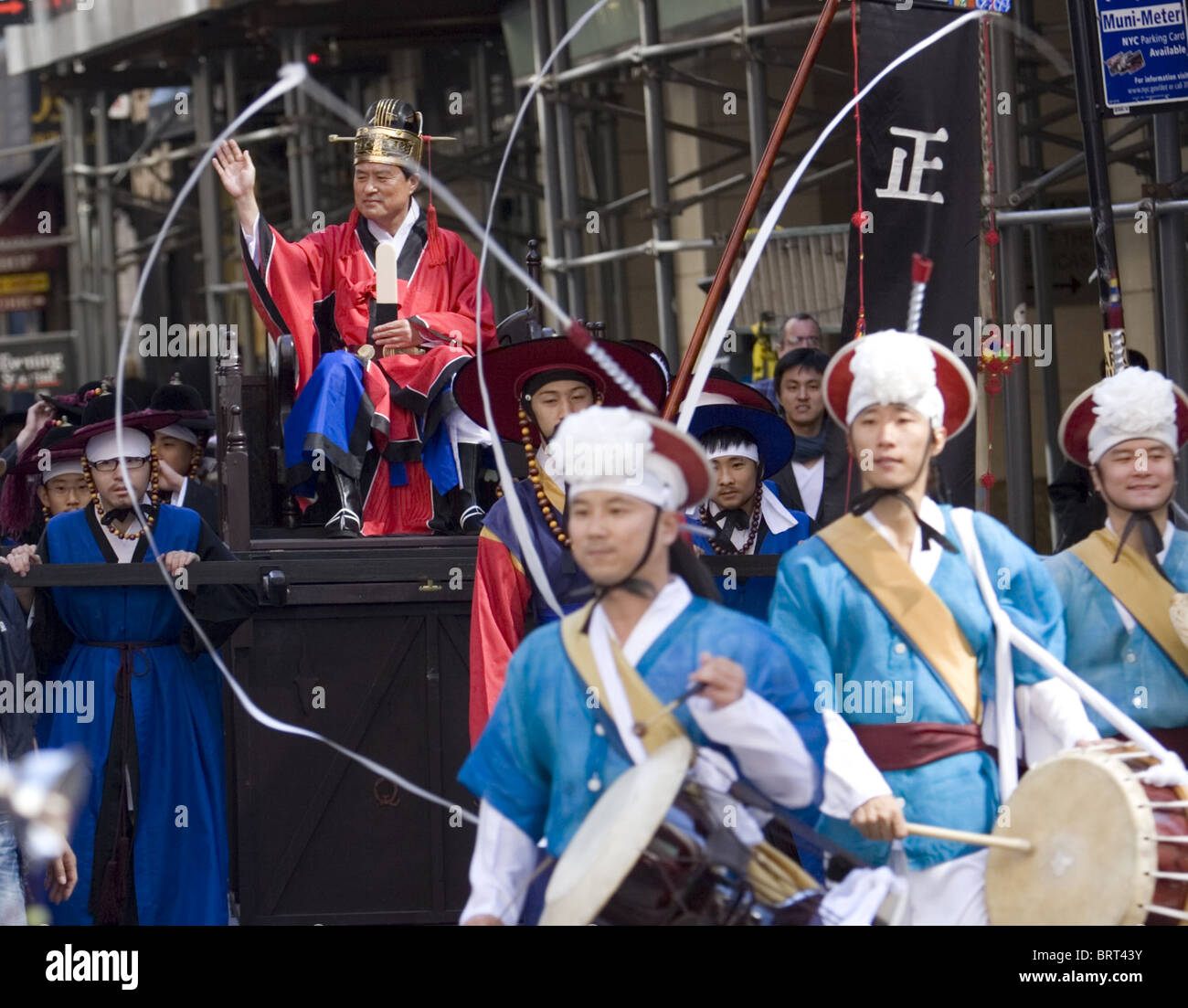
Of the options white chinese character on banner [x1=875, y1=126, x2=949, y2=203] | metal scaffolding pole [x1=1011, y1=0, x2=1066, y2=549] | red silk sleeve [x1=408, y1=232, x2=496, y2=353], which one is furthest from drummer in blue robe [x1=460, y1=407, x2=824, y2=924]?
metal scaffolding pole [x1=1011, y1=0, x2=1066, y2=549]

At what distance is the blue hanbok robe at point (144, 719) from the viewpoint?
5902 millimetres

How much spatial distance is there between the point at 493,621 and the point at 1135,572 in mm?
1616

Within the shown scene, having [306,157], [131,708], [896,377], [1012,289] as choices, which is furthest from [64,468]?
[306,157]

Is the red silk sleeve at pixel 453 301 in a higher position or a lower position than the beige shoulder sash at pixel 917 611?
higher

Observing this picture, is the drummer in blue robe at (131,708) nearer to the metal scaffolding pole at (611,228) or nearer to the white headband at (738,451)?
the white headband at (738,451)

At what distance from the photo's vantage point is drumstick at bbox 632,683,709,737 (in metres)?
3.69

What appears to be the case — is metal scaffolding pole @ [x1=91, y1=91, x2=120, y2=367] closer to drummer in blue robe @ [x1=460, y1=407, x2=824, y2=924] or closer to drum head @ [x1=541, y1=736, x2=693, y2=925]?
drummer in blue robe @ [x1=460, y1=407, x2=824, y2=924]

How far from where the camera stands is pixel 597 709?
148 inches

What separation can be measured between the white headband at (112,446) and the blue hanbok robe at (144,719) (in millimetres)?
184

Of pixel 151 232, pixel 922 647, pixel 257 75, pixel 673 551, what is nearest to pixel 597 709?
pixel 673 551

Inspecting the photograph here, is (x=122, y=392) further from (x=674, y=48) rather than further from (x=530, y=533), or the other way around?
(x=674, y=48)

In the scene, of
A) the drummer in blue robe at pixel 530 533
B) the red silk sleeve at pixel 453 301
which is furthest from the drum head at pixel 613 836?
the red silk sleeve at pixel 453 301

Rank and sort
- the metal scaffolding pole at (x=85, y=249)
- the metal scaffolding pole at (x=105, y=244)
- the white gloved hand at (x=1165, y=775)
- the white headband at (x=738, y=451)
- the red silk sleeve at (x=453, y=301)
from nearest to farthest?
1. the white gloved hand at (x=1165, y=775)
2. the white headband at (x=738, y=451)
3. the red silk sleeve at (x=453, y=301)
4. the metal scaffolding pole at (x=105, y=244)
5. the metal scaffolding pole at (x=85, y=249)

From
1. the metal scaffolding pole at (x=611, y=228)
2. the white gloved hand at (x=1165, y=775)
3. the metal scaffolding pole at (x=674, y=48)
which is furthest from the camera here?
the metal scaffolding pole at (x=611, y=228)
